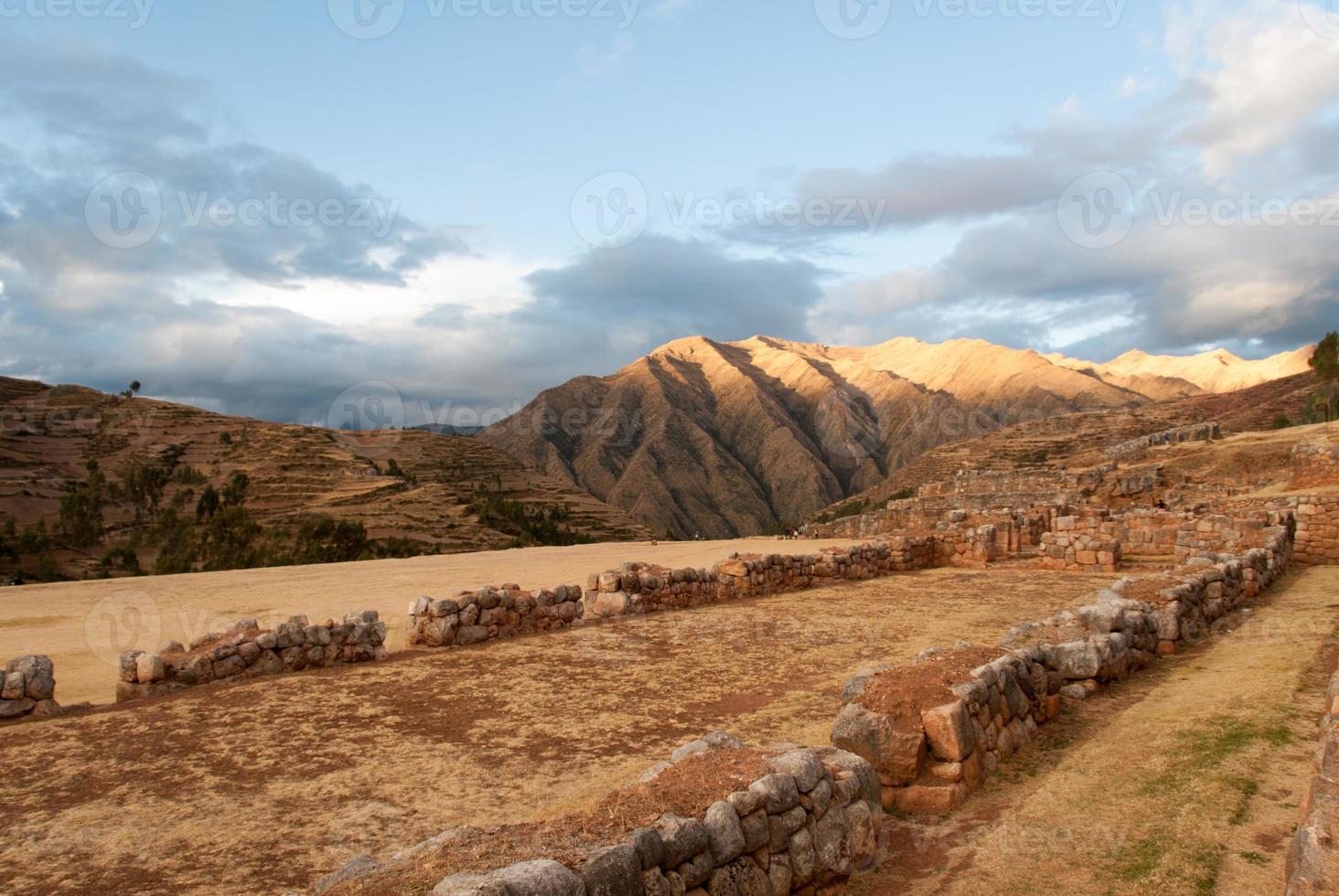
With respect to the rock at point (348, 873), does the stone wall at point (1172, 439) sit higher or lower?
higher

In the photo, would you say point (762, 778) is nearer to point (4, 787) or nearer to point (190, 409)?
point (4, 787)

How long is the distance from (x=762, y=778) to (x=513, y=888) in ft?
6.26

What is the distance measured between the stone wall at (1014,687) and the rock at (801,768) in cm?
118

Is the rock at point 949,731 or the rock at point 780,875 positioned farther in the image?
the rock at point 949,731

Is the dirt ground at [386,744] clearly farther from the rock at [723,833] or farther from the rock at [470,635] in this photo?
the rock at [723,833]

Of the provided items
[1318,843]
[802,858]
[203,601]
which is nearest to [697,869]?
[802,858]

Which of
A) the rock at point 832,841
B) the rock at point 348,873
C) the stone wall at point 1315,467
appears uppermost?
the stone wall at point 1315,467

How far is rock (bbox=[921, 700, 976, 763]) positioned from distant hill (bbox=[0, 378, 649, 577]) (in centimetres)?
3890

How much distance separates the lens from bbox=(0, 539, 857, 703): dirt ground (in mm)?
12047

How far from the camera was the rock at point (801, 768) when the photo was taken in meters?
4.87

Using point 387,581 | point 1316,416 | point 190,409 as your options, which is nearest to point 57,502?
point 190,409

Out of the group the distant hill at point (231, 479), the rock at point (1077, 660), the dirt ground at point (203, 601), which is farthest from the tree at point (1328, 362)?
the rock at point (1077, 660)

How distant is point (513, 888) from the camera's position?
3.28 metres

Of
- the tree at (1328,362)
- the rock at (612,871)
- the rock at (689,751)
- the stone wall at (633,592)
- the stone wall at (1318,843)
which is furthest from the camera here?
the tree at (1328,362)
